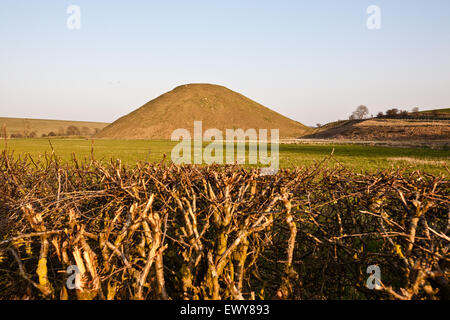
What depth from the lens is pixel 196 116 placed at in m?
134

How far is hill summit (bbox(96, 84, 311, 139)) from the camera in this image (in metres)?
127

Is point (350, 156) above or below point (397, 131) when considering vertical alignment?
below

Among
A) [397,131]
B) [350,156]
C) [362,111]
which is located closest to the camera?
[350,156]

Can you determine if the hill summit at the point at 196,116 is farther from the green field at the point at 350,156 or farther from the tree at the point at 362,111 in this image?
the green field at the point at 350,156

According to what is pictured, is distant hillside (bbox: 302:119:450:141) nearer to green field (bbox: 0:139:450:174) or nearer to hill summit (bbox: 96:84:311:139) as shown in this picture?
green field (bbox: 0:139:450:174)

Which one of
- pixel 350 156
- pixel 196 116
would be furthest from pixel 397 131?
pixel 196 116

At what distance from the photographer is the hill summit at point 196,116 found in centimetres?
12731

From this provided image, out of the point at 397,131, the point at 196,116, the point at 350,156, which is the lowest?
the point at 350,156

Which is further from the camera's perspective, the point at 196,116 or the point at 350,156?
the point at 196,116

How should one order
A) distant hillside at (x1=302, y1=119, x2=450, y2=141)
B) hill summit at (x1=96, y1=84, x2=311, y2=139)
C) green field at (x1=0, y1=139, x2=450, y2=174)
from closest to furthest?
green field at (x1=0, y1=139, x2=450, y2=174)
distant hillside at (x1=302, y1=119, x2=450, y2=141)
hill summit at (x1=96, y1=84, x2=311, y2=139)

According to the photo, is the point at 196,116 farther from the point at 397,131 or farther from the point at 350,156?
the point at 350,156

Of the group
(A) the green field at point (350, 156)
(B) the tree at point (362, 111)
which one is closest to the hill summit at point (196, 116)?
(B) the tree at point (362, 111)

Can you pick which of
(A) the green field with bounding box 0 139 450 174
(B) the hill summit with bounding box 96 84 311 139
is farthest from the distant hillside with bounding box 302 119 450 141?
(B) the hill summit with bounding box 96 84 311 139

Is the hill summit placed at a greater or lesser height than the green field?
greater
